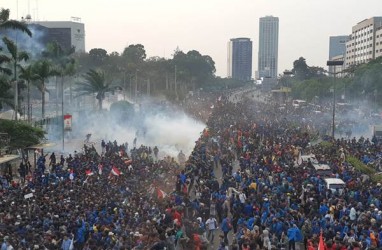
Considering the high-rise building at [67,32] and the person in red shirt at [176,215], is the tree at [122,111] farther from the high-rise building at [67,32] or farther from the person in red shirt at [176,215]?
the high-rise building at [67,32]

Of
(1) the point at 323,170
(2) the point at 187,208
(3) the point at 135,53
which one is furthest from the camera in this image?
(3) the point at 135,53

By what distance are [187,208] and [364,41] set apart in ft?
409

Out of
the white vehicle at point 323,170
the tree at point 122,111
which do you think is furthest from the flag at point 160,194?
the tree at point 122,111

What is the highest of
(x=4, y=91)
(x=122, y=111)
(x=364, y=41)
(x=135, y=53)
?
(x=364, y=41)

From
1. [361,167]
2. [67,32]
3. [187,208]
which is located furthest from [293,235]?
[67,32]

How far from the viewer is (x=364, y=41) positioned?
13225 centimetres

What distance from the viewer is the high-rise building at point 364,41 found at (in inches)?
4875

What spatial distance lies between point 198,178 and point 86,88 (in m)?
35.6

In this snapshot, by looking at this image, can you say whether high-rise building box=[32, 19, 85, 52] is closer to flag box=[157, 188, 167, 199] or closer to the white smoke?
the white smoke

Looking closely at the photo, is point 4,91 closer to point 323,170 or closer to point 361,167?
point 323,170

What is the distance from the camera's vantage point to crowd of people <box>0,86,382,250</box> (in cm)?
1363

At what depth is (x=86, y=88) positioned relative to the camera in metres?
56.2

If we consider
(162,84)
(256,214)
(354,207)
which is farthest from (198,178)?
(162,84)

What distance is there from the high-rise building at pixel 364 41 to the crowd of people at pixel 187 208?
98549 mm
